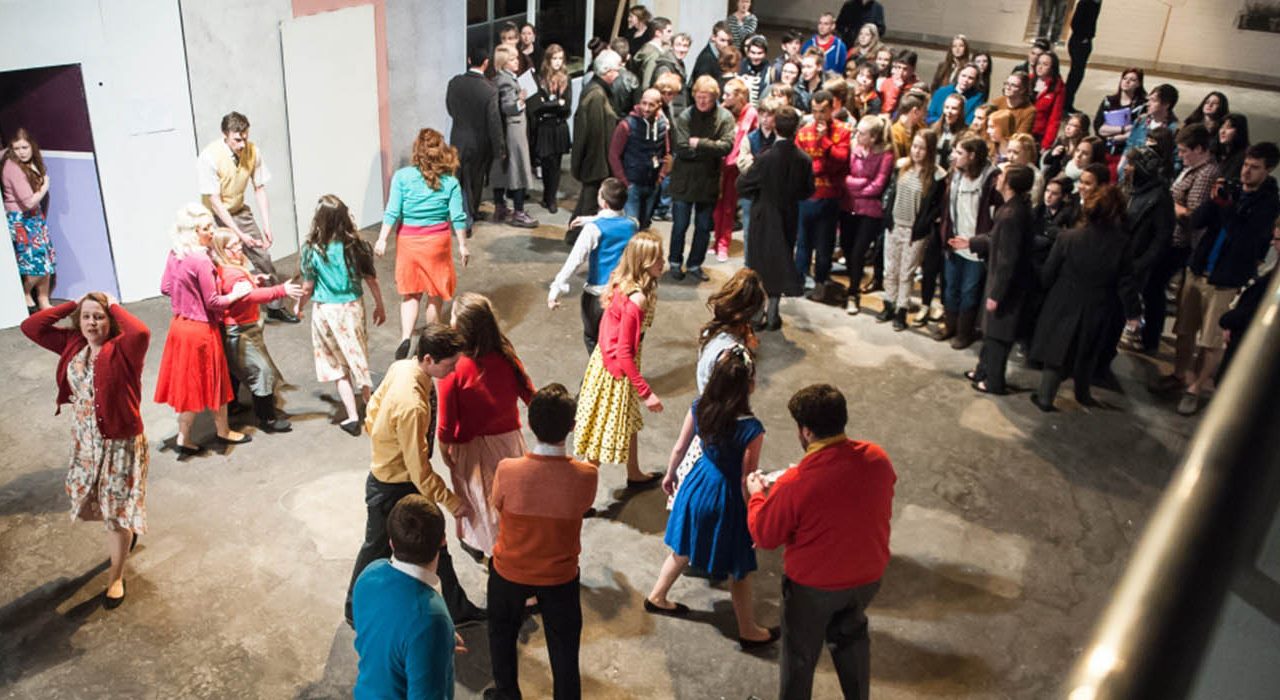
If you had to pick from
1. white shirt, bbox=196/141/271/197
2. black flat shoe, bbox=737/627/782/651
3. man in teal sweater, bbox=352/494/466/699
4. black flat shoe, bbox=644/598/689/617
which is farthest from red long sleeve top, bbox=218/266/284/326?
black flat shoe, bbox=737/627/782/651

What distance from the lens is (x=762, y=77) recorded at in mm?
11531

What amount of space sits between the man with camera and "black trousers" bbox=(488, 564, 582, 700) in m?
4.55

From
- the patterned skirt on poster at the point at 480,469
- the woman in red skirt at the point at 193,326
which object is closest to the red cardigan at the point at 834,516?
the patterned skirt on poster at the point at 480,469

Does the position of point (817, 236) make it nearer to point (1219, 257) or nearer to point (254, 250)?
point (1219, 257)

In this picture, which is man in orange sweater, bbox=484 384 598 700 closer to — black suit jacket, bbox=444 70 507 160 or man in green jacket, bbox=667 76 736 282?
man in green jacket, bbox=667 76 736 282

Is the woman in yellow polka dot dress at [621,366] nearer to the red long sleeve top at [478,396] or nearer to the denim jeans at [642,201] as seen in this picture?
the red long sleeve top at [478,396]

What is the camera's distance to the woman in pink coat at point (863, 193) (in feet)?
26.9

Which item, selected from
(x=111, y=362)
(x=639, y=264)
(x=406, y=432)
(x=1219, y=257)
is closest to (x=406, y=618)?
(x=406, y=432)

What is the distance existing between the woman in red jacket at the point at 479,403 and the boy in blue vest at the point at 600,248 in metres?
1.49

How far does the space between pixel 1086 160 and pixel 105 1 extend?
711 cm

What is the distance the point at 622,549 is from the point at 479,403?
1.39 m

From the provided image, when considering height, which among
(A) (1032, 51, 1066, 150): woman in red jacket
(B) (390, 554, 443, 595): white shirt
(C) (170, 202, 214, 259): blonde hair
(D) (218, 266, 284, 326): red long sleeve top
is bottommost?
(B) (390, 554, 443, 595): white shirt

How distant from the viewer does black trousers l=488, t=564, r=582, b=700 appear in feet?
13.5

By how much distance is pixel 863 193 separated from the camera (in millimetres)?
8406
